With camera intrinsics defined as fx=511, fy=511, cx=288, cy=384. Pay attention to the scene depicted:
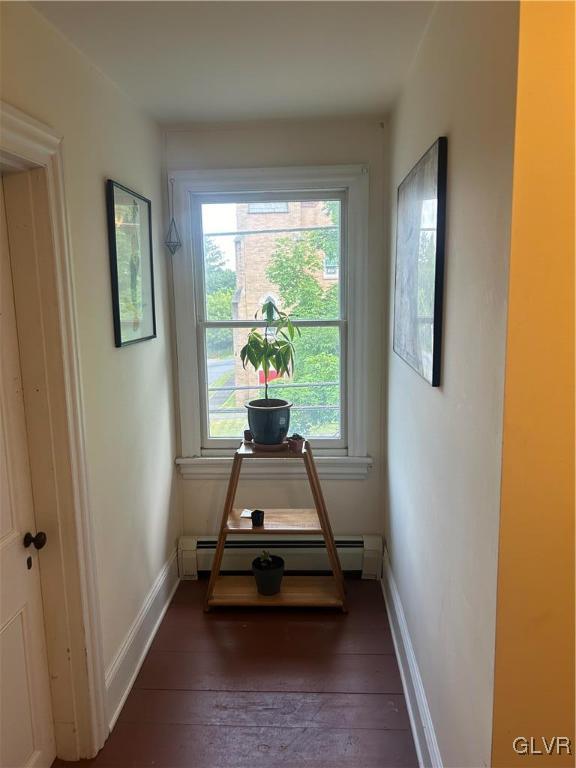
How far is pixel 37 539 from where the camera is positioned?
5.15ft

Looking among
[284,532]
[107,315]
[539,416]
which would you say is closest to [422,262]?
[539,416]

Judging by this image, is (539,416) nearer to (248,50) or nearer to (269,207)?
(248,50)

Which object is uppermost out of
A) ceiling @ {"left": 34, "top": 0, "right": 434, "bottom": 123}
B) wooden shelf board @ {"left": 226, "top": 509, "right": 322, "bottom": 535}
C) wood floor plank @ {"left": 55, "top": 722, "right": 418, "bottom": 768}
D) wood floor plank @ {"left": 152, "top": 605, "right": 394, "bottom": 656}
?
ceiling @ {"left": 34, "top": 0, "right": 434, "bottom": 123}

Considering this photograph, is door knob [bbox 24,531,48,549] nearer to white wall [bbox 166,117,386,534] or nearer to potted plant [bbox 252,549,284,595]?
potted plant [bbox 252,549,284,595]

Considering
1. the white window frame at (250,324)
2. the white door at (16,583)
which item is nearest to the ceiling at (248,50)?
the white window frame at (250,324)

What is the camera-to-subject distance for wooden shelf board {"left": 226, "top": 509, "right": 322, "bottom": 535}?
8.03ft

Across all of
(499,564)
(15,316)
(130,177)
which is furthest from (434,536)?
(130,177)

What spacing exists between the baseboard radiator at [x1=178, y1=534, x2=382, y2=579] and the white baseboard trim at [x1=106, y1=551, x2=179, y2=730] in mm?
103

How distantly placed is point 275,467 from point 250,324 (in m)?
0.78

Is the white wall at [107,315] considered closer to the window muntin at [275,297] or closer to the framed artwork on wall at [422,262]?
the window muntin at [275,297]

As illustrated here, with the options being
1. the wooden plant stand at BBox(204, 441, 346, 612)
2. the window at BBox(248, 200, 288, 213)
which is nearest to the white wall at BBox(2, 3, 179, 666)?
the wooden plant stand at BBox(204, 441, 346, 612)

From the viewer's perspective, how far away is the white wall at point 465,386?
1.00m

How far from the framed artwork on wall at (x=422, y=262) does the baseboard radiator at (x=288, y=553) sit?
1.22 metres

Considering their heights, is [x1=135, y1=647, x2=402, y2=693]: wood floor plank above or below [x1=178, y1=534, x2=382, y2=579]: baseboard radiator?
below
